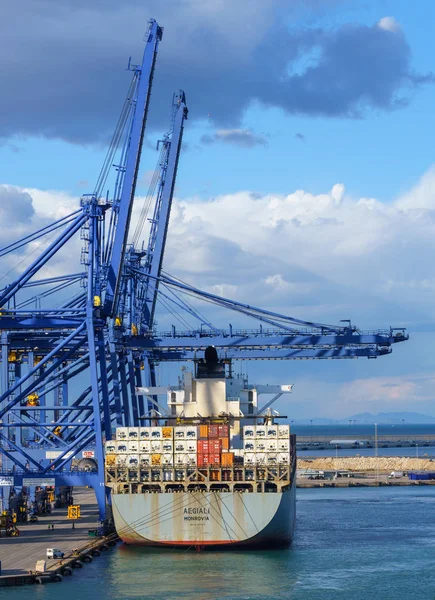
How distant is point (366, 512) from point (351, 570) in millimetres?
31521

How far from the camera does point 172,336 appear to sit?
8775 cm

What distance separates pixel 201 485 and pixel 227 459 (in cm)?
202

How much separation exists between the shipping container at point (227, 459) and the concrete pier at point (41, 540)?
915 centimetres

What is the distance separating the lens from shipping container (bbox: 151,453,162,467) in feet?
192

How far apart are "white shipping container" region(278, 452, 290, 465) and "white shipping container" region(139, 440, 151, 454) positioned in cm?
707

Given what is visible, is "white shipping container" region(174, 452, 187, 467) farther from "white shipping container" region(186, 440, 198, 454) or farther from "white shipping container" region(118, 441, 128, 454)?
"white shipping container" region(118, 441, 128, 454)

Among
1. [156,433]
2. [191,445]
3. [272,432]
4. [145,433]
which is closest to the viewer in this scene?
[191,445]

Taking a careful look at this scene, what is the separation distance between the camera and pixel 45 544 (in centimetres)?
5938

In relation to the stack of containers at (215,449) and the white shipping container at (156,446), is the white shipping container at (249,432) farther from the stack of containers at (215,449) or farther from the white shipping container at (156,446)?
the white shipping container at (156,446)

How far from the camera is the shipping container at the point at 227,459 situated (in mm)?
57250

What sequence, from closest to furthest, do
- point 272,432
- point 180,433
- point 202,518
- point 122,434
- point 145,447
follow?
point 202,518, point 145,447, point 272,432, point 180,433, point 122,434

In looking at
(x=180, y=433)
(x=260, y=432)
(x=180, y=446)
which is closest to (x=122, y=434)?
(x=180, y=433)

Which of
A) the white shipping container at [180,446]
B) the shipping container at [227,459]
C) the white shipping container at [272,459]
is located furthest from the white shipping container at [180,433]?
the white shipping container at [272,459]

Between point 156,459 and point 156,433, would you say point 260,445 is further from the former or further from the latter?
point 156,433
